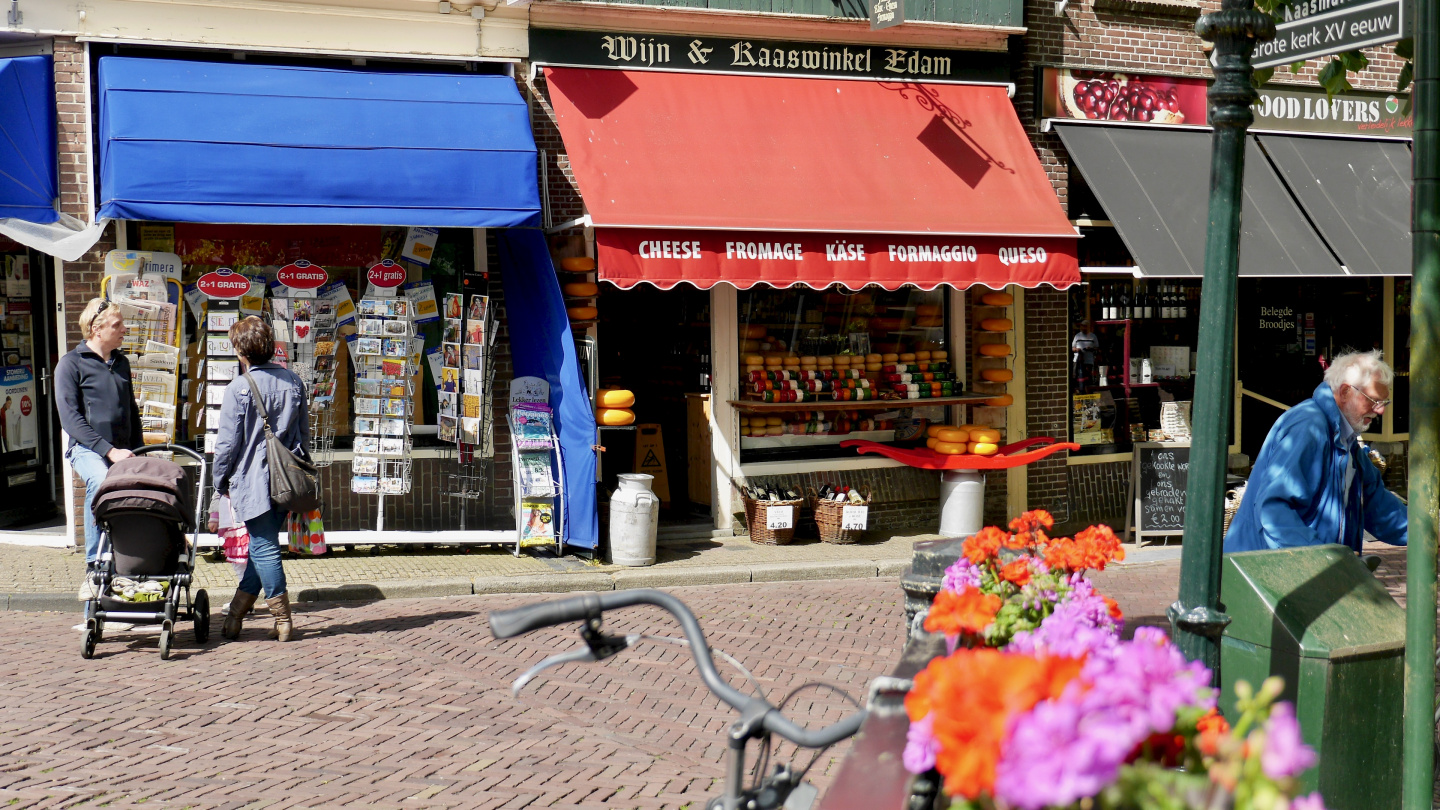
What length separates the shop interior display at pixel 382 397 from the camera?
406 inches

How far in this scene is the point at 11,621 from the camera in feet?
26.4

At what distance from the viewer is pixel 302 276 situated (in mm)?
10195

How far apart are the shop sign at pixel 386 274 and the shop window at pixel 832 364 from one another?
123 inches

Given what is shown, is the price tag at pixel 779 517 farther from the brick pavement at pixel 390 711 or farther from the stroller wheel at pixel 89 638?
the stroller wheel at pixel 89 638

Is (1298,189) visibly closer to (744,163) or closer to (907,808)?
(744,163)

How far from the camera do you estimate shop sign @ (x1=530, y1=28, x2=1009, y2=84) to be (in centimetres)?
1086

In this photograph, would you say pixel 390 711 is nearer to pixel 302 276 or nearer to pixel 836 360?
pixel 302 276

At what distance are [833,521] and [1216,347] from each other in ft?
25.3

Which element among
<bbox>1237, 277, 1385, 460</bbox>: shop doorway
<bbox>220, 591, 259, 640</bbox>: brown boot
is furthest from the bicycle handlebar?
<bbox>1237, 277, 1385, 460</bbox>: shop doorway

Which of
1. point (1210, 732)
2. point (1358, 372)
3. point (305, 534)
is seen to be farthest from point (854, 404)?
point (1210, 732)

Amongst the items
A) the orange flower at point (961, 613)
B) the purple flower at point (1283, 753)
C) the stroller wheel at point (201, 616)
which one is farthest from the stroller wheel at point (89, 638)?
the purple flower at point (1283, 753)

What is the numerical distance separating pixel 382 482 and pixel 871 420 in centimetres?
470

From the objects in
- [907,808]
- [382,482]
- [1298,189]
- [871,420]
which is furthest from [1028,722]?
[1298,189]

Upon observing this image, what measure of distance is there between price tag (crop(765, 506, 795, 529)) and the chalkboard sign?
3.35 metres
